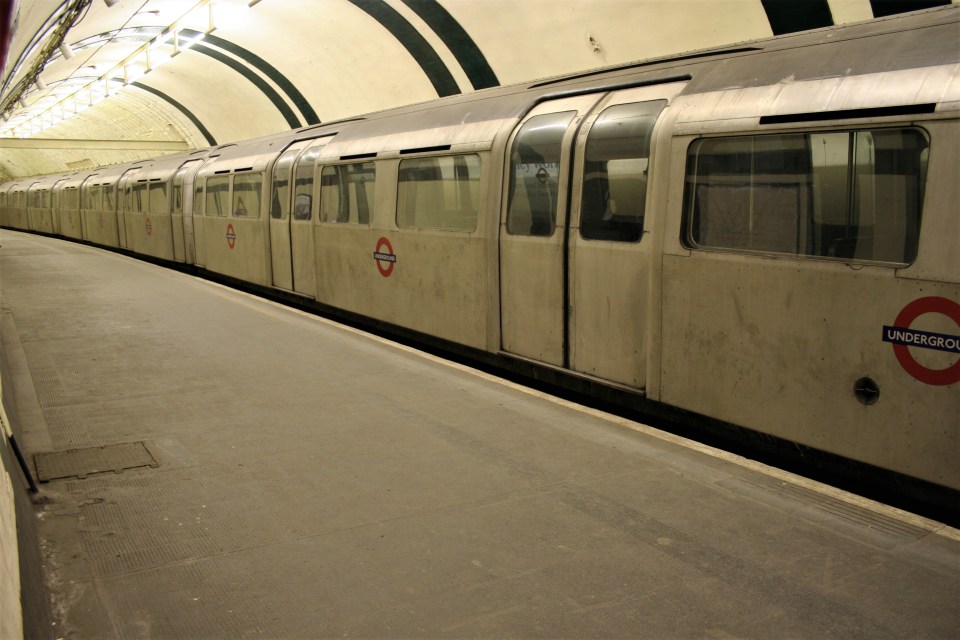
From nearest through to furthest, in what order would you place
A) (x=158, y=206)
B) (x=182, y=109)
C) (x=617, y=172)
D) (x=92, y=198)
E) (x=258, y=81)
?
(x=617, y=172) < (x=158, y=206) < (x=258, y=81) < (x=92, y=198) < (x=182, y=109)

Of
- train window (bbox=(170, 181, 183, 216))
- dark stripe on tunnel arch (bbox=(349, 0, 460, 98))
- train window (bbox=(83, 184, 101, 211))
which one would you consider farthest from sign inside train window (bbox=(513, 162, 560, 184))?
train window (bbox=(83, 184, 101, 211))

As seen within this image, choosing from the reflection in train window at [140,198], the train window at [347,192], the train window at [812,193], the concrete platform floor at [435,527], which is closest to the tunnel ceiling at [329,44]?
the concrete platform floor at [435,527]

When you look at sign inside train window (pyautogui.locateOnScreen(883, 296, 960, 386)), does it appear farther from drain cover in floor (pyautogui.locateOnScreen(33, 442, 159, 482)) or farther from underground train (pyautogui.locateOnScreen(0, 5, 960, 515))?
drain cover in floor (pyautogui.locateOnScreen(33, 442, 159, 482))

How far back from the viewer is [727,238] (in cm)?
494

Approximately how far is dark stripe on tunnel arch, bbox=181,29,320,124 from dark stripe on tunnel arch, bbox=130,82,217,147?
7793 millimetres

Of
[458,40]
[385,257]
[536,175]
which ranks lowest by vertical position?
[385,257]

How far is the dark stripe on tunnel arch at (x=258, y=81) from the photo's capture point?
2249cm

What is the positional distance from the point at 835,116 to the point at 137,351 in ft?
22.7

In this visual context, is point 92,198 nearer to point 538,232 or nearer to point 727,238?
point 538,232

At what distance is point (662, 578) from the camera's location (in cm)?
346

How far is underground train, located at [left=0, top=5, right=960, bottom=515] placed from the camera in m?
3.97

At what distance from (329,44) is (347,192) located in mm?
9764

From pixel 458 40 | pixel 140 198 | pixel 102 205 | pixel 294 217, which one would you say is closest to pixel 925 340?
pixel 294 217

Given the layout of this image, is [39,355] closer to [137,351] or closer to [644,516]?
[137,351]
